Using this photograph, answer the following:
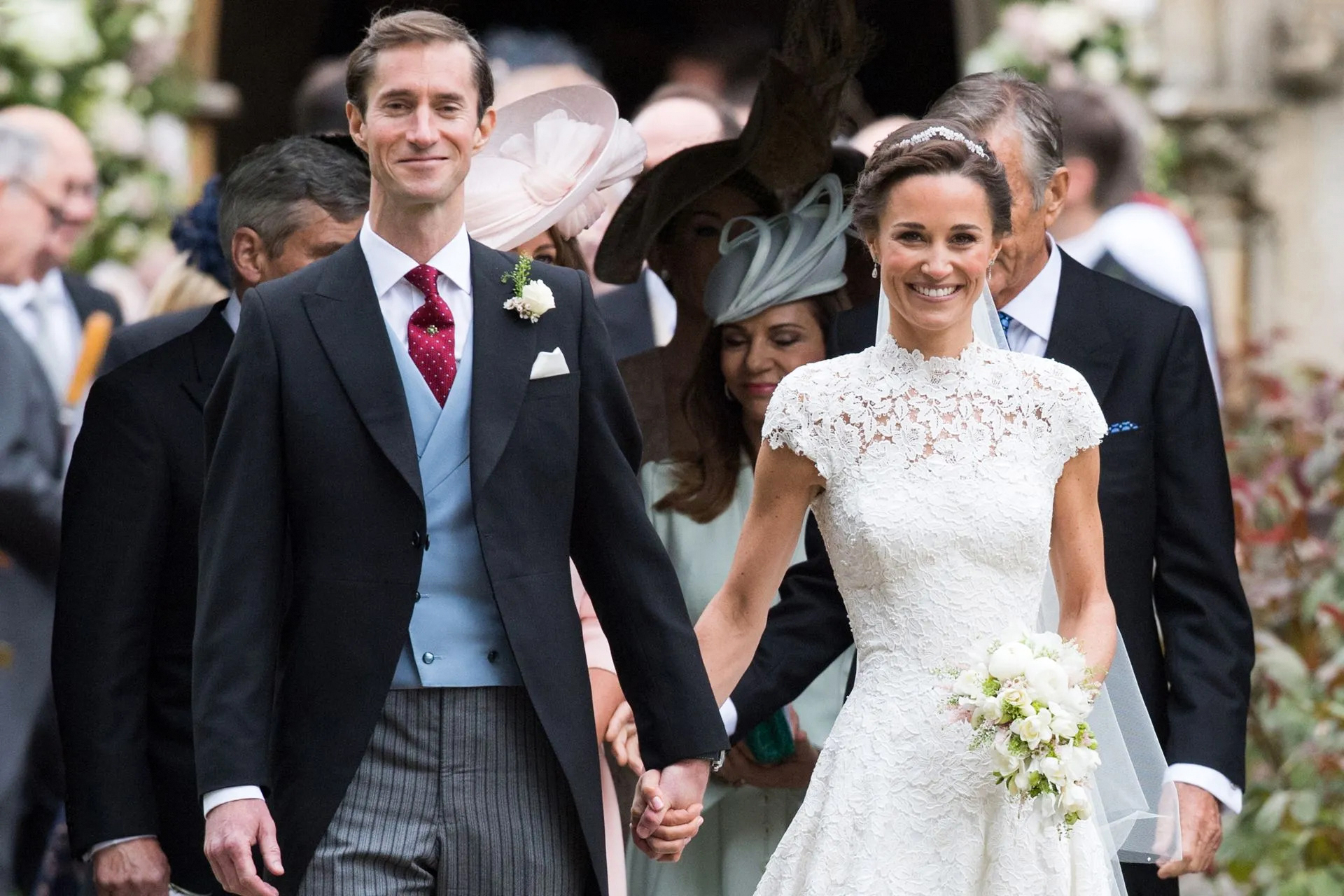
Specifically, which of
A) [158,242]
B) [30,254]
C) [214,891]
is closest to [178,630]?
[214,891]

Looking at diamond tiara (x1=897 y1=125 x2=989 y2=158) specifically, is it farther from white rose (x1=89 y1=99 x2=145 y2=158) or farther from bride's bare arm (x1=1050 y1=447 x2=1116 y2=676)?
white rose (x1=89 y1=99 x2=145 y2=158)

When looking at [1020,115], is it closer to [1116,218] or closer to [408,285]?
[408,285]

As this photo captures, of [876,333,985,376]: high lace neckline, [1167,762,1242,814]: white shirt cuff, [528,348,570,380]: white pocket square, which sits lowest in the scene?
[1167,762,1242,814]: white shirt cuff

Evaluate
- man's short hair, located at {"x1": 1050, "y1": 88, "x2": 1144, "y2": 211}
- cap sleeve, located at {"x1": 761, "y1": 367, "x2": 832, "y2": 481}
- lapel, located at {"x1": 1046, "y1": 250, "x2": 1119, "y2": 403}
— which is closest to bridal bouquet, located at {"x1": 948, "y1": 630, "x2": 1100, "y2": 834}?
cap sleeve, located at {"x1": 761, "y1": 367, "x2": 832, "y2": 481}

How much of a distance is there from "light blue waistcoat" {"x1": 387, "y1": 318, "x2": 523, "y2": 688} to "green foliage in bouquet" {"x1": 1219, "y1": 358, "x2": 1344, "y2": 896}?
2967mm

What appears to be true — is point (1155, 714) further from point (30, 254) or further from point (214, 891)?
point (30, 254)

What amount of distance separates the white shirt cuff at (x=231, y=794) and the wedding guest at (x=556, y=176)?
1.27 m

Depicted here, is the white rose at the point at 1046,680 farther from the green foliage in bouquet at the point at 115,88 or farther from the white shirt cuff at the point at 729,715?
the green foliage in bouquet at the point at 115,88

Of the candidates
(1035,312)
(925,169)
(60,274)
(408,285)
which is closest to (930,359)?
(925,169)

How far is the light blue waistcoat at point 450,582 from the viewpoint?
373cm

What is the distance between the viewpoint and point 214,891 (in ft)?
14.6

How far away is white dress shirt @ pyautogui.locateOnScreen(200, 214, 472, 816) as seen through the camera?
3.88 m

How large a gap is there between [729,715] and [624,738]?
29 cm

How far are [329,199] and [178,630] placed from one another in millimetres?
952
